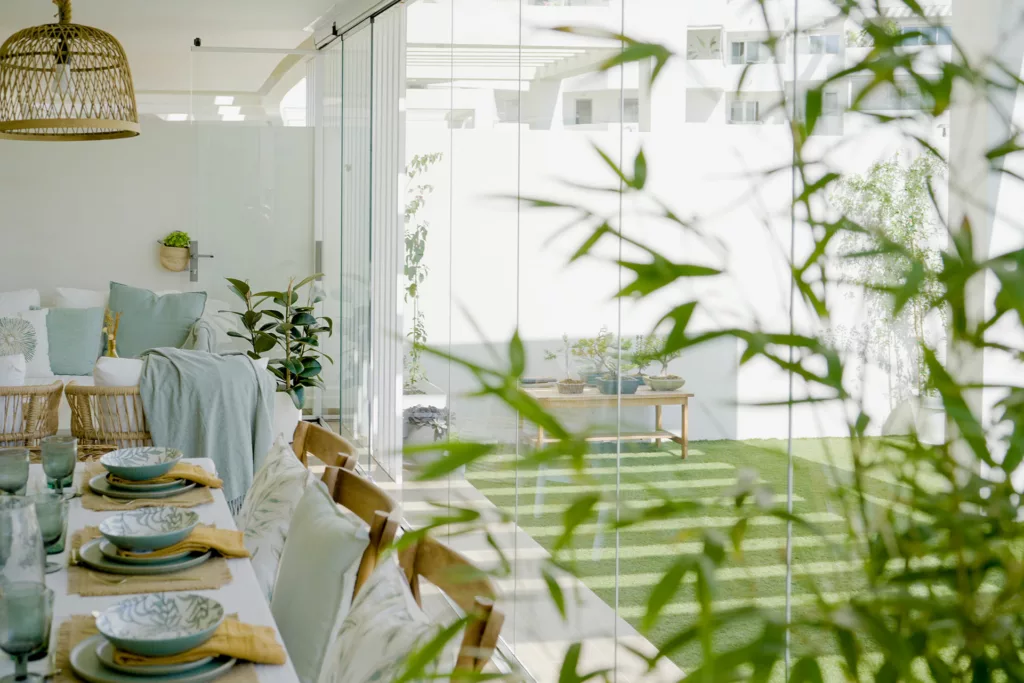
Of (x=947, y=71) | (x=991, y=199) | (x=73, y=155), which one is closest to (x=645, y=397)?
(x=991, y=199)

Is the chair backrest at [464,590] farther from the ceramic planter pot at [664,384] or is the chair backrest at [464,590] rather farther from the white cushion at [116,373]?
the white cushion at [116,373]

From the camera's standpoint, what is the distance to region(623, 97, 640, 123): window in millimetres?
2727

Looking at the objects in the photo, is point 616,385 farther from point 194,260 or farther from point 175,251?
point 175,251

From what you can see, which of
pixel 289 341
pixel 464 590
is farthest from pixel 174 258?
pixel 464 590

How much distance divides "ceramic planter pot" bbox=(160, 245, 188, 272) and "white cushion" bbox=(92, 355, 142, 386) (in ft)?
12.6

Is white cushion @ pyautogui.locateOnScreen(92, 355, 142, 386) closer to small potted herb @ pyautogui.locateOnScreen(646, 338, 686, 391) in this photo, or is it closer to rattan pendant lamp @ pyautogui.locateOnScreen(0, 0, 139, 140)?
rattan pendant lamp @ pyautogui.locateOnScreen(0, 0, 139, 140)

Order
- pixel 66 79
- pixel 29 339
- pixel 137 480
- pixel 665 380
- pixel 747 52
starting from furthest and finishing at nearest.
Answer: pixel 29 339 → pixel 66 79 → pixel 137 480 → pixel 665 380 → pixel 747 52

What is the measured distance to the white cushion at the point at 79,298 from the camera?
7695 millimetres

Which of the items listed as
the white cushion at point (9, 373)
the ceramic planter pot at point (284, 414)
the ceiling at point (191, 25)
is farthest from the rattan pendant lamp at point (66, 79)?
the ceiling at point (191, 25)

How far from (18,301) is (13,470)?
18.8 ft

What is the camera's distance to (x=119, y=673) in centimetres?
160

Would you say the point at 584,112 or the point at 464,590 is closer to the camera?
the point at 464,590

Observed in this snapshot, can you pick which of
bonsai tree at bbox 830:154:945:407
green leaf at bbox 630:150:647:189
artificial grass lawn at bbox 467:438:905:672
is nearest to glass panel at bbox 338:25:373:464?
artificial grass lawn at bbox 467:438:905:672

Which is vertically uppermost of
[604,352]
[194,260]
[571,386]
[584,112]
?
[584,112]
